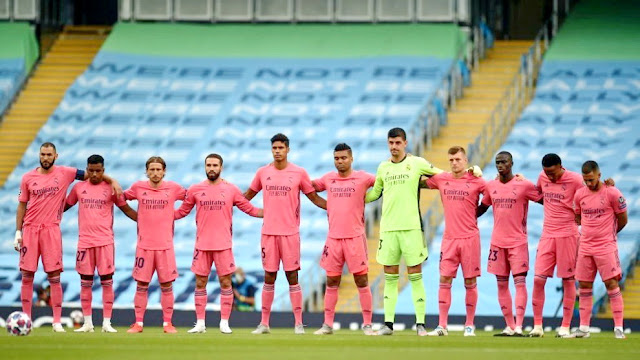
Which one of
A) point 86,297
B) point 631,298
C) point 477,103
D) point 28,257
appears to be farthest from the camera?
point 477,103

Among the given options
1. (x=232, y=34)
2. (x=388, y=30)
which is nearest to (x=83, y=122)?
(x=232, y=34)

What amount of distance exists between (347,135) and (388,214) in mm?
13386

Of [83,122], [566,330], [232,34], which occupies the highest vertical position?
[232,34]

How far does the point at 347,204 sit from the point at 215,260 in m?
2.06

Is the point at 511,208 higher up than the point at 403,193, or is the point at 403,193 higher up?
the point at 403,193

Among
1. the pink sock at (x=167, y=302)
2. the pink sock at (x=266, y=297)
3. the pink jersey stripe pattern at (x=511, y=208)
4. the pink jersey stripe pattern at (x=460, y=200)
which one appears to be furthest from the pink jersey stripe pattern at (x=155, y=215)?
the pink jersey stripe pattern at (x=511, y=208)

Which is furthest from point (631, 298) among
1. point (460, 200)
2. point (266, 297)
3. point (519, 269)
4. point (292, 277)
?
point (266, 297)

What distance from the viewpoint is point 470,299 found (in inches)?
698

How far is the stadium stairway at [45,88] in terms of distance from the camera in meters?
32.6

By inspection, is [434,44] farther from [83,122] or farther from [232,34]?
[83,122]

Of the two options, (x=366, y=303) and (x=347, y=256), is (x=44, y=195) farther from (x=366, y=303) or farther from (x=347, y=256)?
(x=366, y=303)

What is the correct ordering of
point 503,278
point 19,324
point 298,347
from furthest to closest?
point 503,278 < point 19,324 < point 298,347

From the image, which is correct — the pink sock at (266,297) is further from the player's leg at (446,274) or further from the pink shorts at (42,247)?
the pink shorts at (42,247)

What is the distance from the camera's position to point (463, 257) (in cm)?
1773
